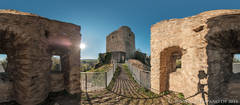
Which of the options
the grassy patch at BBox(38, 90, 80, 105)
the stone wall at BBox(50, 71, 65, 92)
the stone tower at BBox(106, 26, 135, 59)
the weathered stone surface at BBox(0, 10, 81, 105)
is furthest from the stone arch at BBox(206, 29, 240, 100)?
the stone tower at BBox(106, 26, 135, 59)

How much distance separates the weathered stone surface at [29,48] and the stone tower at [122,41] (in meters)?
20.7

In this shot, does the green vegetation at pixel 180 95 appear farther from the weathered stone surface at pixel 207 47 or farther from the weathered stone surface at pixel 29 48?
the weathered stone surface at pixel 29 48

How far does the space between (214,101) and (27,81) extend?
8273 millimetres

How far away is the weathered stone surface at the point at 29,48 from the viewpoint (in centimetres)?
344

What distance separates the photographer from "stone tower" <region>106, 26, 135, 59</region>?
2484 cm

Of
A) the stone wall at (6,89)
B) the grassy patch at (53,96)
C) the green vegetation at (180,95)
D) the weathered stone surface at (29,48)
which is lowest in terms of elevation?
the green vegetation at (180,95)

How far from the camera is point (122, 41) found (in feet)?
81.5

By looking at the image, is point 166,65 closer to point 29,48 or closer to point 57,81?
point 57,81

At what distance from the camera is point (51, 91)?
4.68 metres

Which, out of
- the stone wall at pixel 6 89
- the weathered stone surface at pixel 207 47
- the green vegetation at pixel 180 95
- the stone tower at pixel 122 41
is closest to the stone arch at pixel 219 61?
the weathered stone surface at pixel 207 47

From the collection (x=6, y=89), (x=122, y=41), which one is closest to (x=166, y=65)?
(x=6, y=89)

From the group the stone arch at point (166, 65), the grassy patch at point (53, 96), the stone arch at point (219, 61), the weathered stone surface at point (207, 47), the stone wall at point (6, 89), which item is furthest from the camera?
the stone arch at point (166, 65)

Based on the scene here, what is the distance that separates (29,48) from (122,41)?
22.0 meters

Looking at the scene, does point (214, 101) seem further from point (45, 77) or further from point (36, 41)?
point (36, 41)
